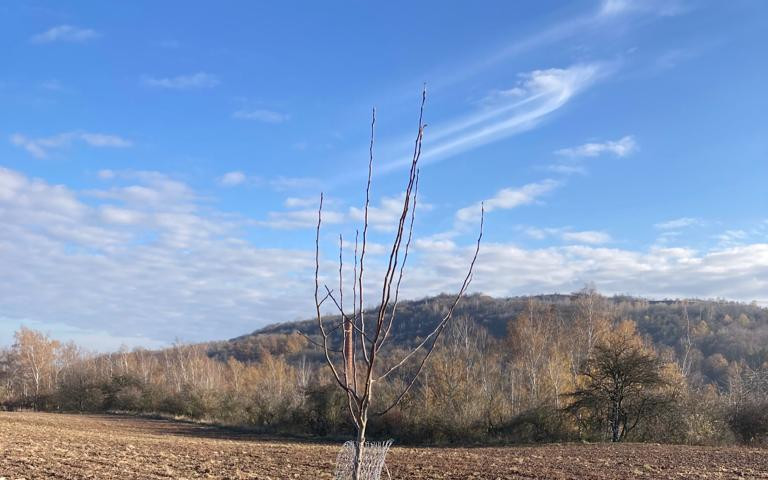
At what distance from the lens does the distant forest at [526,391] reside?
2697 centimetres

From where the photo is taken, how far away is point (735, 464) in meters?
16.5

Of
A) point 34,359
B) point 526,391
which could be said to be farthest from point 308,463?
point 34,359

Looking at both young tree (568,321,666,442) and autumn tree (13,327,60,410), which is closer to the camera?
young tree (568,321,666,442)

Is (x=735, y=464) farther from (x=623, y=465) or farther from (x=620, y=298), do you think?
(x=620, y=298)

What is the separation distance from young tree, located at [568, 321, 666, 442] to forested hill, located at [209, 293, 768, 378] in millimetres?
18153

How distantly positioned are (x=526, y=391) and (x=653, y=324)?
170 feet

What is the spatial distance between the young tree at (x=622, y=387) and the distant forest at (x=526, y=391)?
0.05m

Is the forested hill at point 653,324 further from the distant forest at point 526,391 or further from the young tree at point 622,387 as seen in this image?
the young tree at point 622,387

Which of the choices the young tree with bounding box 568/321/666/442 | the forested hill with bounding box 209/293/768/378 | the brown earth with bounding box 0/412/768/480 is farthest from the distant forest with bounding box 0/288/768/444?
the brown earth with bounding box 0/412/768/480

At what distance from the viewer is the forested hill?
201 ft

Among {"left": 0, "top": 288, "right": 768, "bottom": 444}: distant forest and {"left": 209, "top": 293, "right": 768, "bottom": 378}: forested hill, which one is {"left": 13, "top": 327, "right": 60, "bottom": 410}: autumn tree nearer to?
{"left": 0, "top": 288, "right": 768, "bottom": 444}: distant forest

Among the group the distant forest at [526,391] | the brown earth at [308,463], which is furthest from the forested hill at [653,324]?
the brown earth at [308,463]

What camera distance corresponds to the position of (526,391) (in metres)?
38.7

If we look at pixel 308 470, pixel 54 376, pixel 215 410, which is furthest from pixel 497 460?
pixel 54 376
